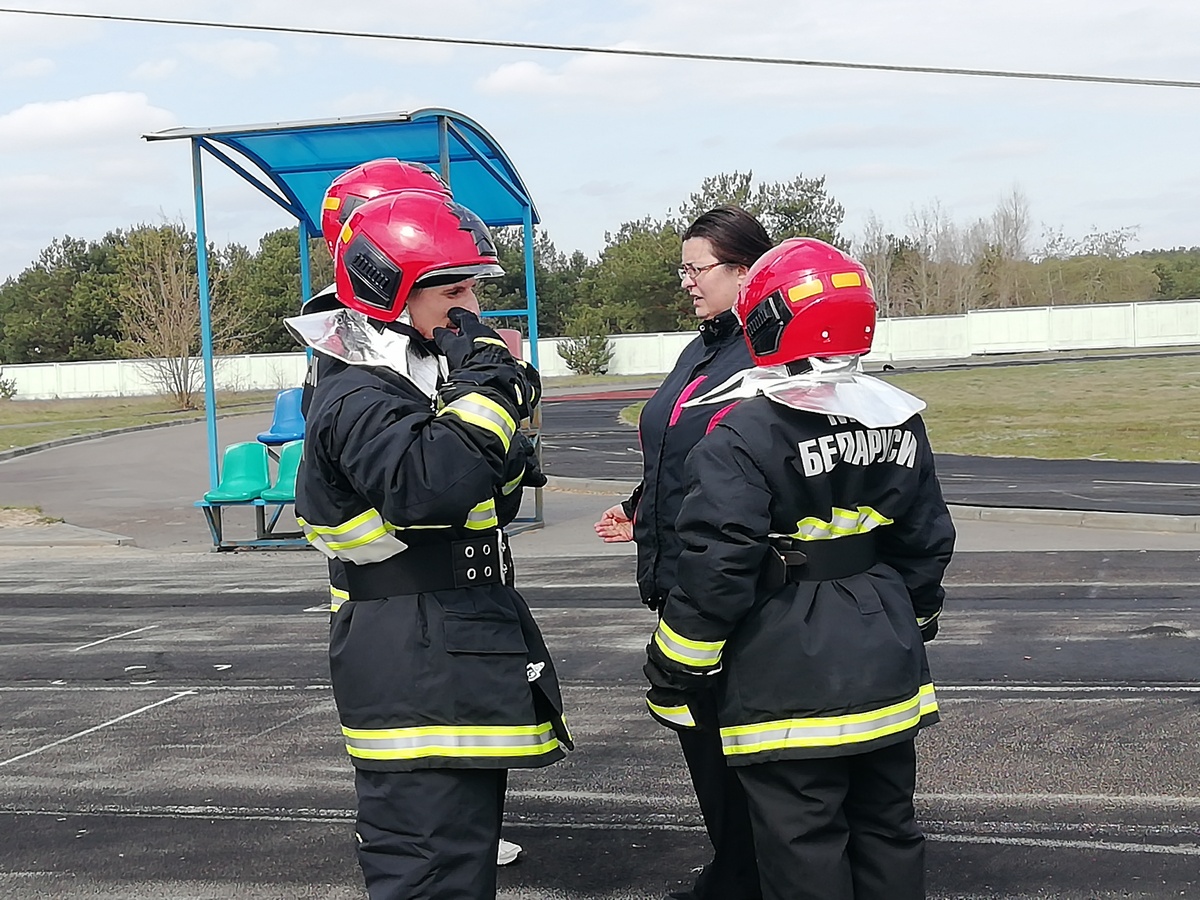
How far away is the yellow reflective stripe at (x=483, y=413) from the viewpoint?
2916mm

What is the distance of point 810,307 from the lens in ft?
10.6

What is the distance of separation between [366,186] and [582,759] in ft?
9.82

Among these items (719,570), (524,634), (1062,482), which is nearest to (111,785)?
(524,634)

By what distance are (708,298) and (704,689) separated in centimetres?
134

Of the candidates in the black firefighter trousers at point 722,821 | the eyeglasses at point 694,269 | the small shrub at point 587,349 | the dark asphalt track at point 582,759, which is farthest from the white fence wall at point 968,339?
the black firefighter trousers at point 722,821

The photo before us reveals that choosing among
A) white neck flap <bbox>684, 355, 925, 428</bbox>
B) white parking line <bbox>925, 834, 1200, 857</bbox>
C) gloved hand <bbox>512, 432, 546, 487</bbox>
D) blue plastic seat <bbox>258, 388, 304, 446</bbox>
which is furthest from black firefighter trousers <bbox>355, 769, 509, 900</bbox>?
blue plastic seat <bbox>258, 388, 304, 446</bbox>

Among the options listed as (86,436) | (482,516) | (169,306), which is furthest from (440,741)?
(169,306)

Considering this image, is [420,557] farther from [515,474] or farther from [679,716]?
[679,716]

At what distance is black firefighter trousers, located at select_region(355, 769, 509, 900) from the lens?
9.61ft

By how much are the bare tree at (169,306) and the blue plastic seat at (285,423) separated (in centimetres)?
2885

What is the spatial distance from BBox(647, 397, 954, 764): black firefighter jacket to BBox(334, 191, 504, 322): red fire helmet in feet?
2.44

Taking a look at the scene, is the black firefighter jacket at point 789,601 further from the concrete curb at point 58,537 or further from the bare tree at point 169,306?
the bare tree at point 169,306

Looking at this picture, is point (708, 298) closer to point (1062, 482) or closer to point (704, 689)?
point (704, 689)

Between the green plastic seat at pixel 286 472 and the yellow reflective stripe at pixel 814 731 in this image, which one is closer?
the yellow reflective stripe at pixel 814 731
